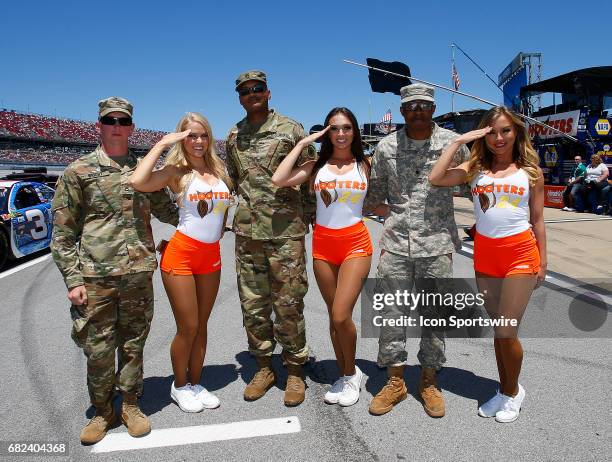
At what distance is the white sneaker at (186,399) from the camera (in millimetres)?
2881

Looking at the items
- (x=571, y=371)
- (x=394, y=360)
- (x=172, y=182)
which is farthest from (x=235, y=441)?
(x=571, y=371)

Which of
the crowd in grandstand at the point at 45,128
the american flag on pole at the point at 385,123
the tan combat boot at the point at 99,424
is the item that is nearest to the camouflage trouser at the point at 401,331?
the tan combat boot at the point at 99,424

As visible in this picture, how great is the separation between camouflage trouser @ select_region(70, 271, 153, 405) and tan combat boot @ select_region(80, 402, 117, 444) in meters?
0.07

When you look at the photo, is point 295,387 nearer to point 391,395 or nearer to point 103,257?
point 391,395

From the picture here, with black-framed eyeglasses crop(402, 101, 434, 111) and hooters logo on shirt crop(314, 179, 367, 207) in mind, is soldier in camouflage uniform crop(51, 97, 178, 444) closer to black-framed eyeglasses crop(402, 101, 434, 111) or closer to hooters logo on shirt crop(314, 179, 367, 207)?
hooters logo on shirt crop(314, 179, 367, 207)

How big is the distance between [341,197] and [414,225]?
1.66 feet

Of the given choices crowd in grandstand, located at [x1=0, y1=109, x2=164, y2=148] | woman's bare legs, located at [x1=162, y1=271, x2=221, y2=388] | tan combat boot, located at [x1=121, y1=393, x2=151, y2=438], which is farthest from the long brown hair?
crowd in grandstand, located at [x1=0, y1=109, x2=164, y2=148]

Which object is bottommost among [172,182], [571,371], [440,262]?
[571,371]

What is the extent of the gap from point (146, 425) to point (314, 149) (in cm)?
211

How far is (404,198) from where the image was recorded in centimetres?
290

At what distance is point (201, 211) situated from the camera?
9.24 feet

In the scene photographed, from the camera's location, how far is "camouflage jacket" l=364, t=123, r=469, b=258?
9.32ft

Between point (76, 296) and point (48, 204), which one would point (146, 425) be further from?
point (48, 204)

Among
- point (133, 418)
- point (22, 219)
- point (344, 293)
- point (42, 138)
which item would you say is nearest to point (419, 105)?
point (344, 293)
